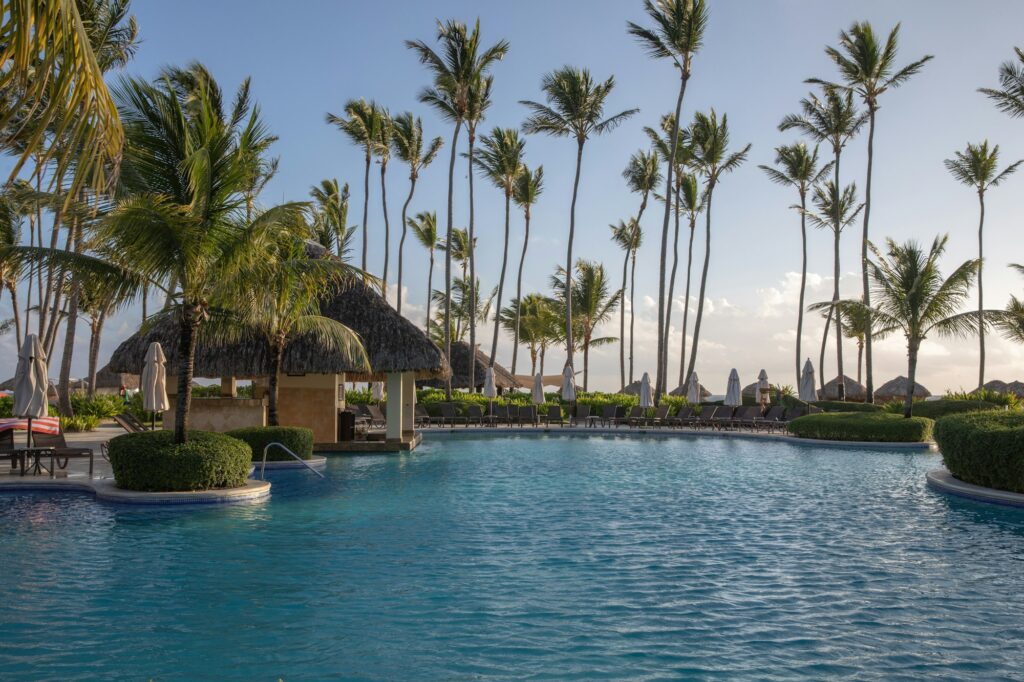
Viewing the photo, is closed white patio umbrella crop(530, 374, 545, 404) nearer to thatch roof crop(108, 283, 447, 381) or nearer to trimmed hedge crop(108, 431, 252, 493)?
thatch roof crop(108, 283, 447, 381)

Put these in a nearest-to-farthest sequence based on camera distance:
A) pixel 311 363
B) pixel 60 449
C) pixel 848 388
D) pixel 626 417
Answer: pixel 60 449, pixel 311 363, pixel 626 417, pixel 848 388

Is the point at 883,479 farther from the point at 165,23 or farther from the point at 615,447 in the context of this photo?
the point at 165,23

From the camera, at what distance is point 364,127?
125 ft

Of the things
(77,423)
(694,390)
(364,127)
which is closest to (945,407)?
(694,390)

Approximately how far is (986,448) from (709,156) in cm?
2661

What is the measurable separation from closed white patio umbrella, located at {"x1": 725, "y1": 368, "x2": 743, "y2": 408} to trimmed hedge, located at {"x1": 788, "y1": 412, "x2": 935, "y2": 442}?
484cm

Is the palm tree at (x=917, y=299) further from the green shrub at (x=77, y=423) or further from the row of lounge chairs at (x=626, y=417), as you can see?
the green shrub at (x=77, y=423)

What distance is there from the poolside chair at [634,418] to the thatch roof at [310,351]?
9.52 meters

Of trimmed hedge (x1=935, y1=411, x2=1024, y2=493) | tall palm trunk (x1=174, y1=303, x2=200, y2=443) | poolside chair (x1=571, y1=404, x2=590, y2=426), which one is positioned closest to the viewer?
trimmed hedge (x1=935, y1=411, x2=1024, y2=493)

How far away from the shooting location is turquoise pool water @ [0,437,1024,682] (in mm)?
5098

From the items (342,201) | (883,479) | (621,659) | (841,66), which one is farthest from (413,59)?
(621,659)

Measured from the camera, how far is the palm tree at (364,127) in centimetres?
3766

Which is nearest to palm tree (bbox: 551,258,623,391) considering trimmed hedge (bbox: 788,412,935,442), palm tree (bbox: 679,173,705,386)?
palm tree (bbox: 679,173,705,386)

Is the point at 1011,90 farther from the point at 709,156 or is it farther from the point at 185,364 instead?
the point at 185,364
